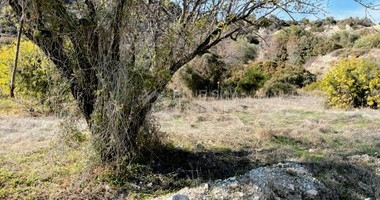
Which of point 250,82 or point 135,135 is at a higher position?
point 250,82

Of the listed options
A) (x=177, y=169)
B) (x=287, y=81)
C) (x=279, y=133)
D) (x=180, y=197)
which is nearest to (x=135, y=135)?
(x=177, y=169)

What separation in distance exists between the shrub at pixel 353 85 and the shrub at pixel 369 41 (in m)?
13.9

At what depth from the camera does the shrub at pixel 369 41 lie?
24.0 m

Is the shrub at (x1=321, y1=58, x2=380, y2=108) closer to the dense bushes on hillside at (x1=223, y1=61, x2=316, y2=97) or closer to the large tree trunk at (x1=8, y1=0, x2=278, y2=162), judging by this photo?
the dense bushes on hillside at (x1=223, y1=61, x2=316, y2=97)

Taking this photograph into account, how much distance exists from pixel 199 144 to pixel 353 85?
727 cm

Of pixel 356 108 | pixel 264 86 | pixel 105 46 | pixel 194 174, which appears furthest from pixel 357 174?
pixel 264 86

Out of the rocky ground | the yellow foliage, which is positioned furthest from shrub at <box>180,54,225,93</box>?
the rocky ground

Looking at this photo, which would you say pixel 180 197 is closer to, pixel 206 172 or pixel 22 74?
pixel 206 172

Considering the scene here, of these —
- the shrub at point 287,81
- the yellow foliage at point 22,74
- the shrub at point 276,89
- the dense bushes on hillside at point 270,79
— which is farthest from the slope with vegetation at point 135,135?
the dense bushes on hillside at point 270,79

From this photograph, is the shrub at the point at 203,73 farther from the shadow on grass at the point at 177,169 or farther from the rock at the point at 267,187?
the rock at the point at 267,187

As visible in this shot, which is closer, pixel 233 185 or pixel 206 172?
pixel 233 185

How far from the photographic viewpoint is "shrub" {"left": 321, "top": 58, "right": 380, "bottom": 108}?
10.8 m

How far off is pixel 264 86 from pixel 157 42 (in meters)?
11.7

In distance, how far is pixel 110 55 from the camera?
3.99 metres
